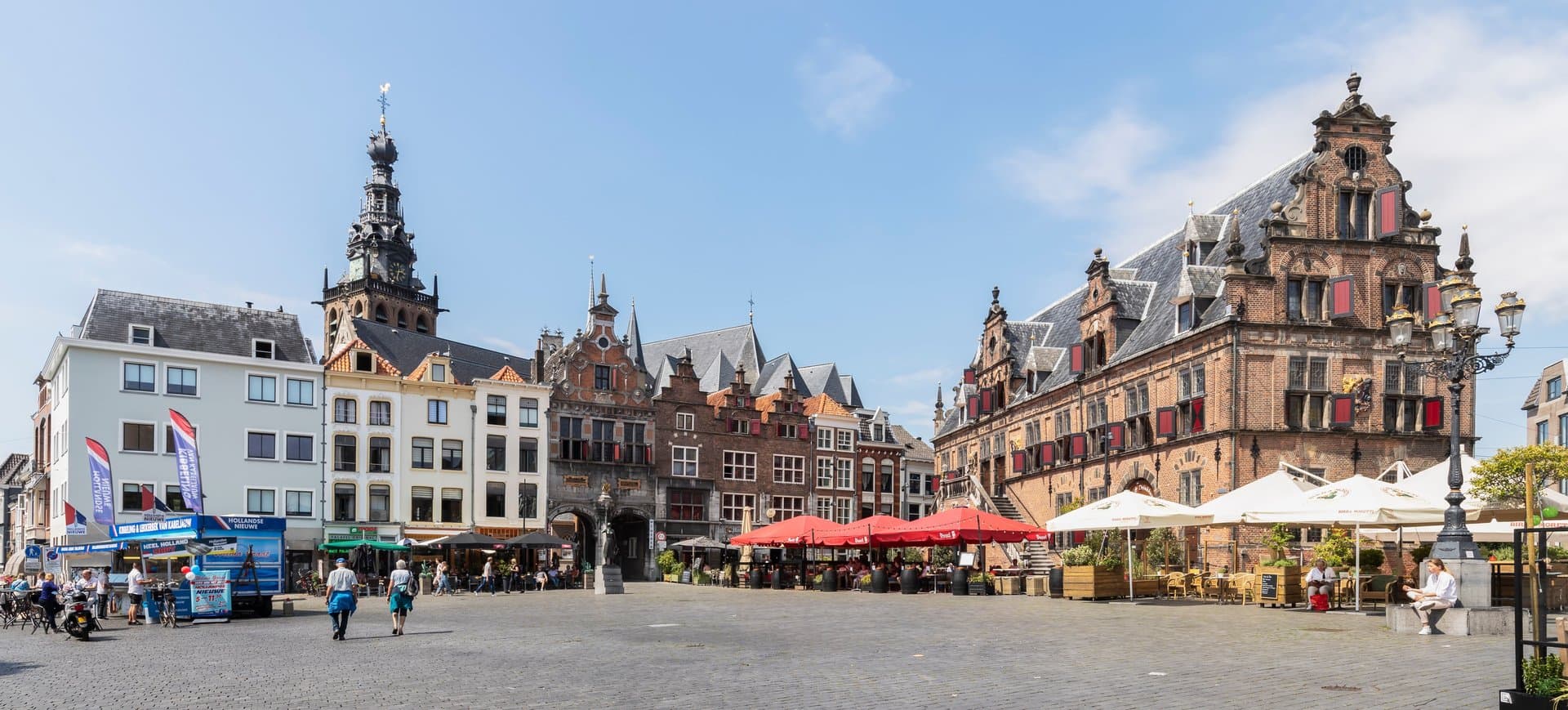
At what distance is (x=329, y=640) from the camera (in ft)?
68.6

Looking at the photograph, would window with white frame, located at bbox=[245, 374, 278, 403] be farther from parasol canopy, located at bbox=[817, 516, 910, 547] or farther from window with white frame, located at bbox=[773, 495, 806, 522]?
window with white frame, located at bbox=[773, 495, 806, 522]

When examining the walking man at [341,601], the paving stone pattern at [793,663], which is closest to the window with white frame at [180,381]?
the paving stone pattern at [793,663]

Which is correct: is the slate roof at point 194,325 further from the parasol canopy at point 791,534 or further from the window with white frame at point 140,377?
the parasol canopy at point 791,534

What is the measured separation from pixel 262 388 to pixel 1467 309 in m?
47.8

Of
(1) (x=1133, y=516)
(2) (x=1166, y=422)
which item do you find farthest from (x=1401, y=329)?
(2) (x=1166, y=422)

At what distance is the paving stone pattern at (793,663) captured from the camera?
12.3m

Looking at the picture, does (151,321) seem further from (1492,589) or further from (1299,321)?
(1492,589)

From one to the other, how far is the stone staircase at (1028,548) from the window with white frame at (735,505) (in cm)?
1671

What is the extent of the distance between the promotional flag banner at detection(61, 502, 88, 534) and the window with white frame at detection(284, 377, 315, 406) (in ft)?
31.5

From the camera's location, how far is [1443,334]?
20.4 m

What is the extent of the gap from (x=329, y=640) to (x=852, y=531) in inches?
860

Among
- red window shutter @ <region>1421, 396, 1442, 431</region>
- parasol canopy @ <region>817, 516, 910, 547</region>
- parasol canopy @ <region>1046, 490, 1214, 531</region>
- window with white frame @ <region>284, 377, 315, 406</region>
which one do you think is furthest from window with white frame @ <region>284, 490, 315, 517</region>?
red window shutter @ <region>1421, 396, 1442, 431</region>

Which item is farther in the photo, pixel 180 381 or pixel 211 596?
pixel 180 381

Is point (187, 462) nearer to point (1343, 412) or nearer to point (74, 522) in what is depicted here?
point (74, 522)
